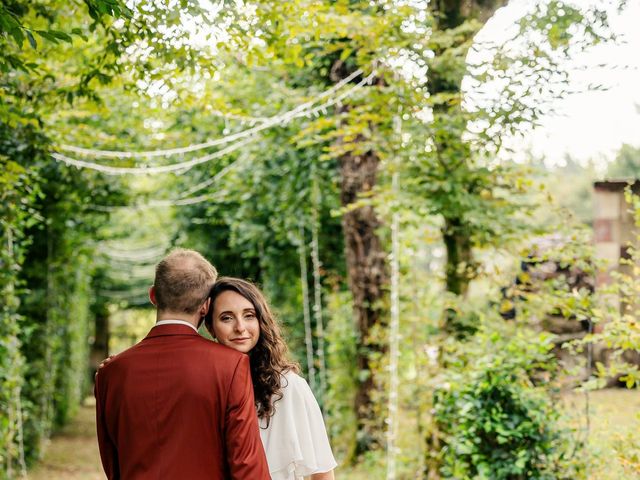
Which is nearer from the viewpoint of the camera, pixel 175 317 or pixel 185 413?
pixel 185 413

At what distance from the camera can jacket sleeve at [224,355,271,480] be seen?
2.49 m

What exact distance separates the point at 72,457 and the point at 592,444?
8.90 m

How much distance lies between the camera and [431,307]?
7312 mm

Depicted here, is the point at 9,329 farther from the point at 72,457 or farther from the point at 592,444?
the point at 72,457

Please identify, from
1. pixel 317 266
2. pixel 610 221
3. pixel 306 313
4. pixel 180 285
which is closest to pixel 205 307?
pixel 180 285

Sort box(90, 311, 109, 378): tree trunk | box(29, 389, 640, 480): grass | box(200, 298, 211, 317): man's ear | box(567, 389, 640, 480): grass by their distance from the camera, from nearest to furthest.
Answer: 1. box(200, 298, 211, 317): man's ear
2. box(567, 389, 640, 480): grass
3. box(29, 389, 640, 480): grass
4. box(90, 311, 109, 378): tree trunk

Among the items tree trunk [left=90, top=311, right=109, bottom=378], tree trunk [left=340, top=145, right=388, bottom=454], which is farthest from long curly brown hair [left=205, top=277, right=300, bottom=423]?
tree trunk [left=90, top=311, right=109, bottom=378]

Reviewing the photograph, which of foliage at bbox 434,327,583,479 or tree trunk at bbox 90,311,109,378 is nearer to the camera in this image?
foliage at bbox 434,327,583,479

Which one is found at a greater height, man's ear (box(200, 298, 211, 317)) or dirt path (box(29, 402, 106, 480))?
man's ear (box(200, 298, 211, 317))

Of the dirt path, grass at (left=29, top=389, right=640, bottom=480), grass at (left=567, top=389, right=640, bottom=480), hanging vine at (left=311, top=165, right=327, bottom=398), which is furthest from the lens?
the dirt path

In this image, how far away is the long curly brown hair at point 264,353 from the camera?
2.90 m

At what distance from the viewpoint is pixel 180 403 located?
2512mm

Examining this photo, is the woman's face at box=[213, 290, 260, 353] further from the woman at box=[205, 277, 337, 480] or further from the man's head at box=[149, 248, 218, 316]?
the man's head at box=[149, 248, 218, 316]

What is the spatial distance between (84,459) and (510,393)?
8578 millimetres
